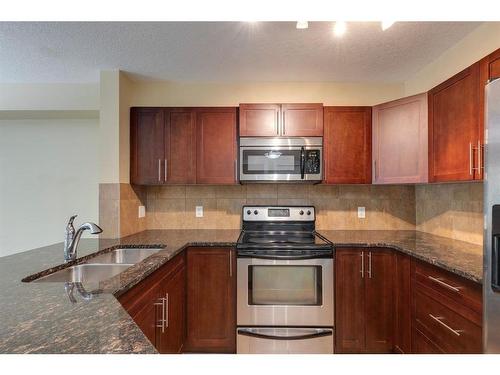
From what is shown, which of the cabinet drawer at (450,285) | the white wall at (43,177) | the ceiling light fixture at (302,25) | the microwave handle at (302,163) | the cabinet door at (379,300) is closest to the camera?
the cabinet drawer at (450,285)

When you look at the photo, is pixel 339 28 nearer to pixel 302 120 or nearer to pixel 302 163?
pixel 302 120

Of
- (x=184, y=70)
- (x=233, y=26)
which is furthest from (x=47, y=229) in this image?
(x=233, y=26)

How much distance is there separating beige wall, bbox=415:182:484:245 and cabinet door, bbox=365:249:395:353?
0.60 m

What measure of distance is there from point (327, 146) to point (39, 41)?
7.97 ft

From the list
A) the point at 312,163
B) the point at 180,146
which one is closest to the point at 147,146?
the point at 180,146

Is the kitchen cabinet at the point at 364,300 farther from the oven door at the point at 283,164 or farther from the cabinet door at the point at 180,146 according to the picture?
the cabinet door at the point at 180,146

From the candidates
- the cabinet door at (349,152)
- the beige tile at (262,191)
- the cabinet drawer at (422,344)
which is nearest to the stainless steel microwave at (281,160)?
the cabinet door at (349,152)

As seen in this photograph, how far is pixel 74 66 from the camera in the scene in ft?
7.90

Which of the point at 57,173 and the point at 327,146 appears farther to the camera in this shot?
the point at 57,173

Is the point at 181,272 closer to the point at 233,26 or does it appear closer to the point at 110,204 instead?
the point at 110,204

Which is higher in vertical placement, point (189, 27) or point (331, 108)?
point (189, 27)

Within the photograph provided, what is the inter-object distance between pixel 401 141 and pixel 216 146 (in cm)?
161

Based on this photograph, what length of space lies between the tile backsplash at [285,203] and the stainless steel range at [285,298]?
680mm

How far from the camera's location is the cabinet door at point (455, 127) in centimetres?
163
